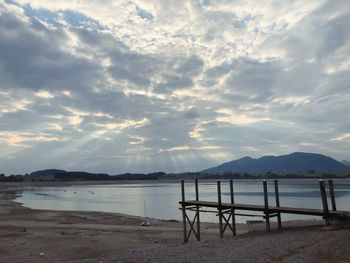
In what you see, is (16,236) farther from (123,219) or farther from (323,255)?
(323,255)

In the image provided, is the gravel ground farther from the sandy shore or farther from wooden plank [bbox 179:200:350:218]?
wooden plank [bbox 179:200:350:218]

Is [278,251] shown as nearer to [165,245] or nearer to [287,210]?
[287,210]

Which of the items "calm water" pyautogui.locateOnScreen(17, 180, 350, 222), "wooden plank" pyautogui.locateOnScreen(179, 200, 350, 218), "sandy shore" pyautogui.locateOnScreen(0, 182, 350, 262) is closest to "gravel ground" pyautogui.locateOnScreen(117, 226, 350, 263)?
"sandy shore" pyautogui.locateOnScreen(0, 182, 350, 262)

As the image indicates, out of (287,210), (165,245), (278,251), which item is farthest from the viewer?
(165,245)

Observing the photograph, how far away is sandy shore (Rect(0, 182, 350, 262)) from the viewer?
13852 mm

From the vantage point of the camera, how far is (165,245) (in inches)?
937

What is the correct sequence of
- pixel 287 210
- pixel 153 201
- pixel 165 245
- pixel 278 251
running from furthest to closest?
pixel 153 201 < pixel 165 245 < pixel 287 210 < pixel 278 251

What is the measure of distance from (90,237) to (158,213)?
87.4ft

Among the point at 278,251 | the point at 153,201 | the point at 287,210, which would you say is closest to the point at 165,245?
the point at 287,210

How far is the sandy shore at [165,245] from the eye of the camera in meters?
13.9

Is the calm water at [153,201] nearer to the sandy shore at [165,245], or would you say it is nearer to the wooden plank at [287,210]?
the sandy shore at [165,245]

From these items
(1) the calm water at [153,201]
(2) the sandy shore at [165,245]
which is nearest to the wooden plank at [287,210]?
(2) the sandy shore at [165,245]

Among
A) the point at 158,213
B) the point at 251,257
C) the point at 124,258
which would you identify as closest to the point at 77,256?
the point at 124,258

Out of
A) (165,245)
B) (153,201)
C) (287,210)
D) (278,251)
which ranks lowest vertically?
(165,245)
